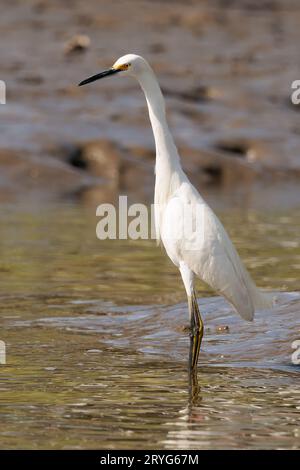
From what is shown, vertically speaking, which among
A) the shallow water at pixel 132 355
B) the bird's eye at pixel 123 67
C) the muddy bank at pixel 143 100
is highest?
the bird's eye at pixel 123 67

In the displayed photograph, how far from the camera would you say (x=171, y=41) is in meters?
25.9

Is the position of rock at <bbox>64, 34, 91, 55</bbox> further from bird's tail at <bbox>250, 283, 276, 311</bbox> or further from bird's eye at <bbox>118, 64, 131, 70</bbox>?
bird's tail at <bbox>250, 283, 276, 311</bbox>

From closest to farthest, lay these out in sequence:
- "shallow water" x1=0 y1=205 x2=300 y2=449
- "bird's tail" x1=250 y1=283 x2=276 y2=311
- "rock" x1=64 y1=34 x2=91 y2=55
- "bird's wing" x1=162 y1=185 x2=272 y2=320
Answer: "shallow water" x1=0 y1=205 x2=300 y2=449 < "bird's wing" x1=162 y1=185 x2=272 y2=320 < "bird's tail" x1=250 y1=283 x2=276 y2=311 < "rock" x1=64 y1=34 x2=91 y2=55

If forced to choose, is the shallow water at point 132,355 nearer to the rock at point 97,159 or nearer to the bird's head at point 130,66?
the bird's head at point 130,66

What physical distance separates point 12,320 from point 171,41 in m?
17.4

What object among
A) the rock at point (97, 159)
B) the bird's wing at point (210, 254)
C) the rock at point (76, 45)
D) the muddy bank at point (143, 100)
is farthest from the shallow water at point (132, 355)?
the rock at point (76, 45)

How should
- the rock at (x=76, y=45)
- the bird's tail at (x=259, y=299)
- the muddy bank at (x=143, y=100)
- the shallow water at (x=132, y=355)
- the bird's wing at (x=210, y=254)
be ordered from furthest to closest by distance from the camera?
1. the rock at (x=76, y=45)
2. the muddy bank at (x=143, y=100)
3. the bird's tail at (x=259, y=299)
4. the bird's wing at (x=210, y=254)
5. the shallow water at (x=132, y=355)

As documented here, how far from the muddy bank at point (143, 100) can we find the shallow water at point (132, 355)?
548 centimetres

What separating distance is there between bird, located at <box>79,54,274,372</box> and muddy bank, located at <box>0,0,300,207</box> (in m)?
9.74

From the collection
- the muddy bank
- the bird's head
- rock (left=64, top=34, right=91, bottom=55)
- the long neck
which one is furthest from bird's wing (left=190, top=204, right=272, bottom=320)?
rock (left=64, top=34, right=91, bottom=55)

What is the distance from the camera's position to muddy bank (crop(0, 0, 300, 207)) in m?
18.8

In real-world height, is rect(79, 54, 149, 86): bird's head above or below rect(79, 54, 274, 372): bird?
above

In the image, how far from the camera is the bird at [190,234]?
25.3ft
